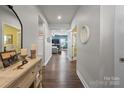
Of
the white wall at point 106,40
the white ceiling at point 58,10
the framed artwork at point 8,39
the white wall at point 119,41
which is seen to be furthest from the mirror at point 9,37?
the white ceiling at point 58,10

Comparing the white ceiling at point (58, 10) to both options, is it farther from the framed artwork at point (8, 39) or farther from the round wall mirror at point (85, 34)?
the framed artwork at point (8, 39)

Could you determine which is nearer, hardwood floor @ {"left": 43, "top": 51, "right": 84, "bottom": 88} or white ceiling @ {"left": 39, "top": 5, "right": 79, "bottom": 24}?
hardwood floor @ {"left": 43, "top": 51, "right": 84, "bottom": 88}

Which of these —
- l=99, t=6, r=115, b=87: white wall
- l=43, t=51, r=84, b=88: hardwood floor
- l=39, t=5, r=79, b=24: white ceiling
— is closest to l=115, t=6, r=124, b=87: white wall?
l=99, t=6, r=115, b=87: white wall

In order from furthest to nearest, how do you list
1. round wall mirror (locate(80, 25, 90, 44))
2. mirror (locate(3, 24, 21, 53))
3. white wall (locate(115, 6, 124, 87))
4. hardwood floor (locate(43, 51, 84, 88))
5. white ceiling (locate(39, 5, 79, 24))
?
white ceiling (locate(39, 5, 79, 24)) → hardwood floor (locate(43, 51, 84, 88)) → round wall mirror (locate(80, 25, 90, 44)) → white wall (locate(115, 6, 124, 87)) → mirror (locate(3, 24, 21, 53))

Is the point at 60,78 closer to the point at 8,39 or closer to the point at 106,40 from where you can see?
the point at 106,40

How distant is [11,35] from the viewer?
2.18 metres

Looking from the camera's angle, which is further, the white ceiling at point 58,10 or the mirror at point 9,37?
the white ceiling at point 58,10

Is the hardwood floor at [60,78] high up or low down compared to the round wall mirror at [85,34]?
down

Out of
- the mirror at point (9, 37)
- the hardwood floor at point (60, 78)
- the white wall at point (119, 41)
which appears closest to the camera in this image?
the mirror at point (9, 37)

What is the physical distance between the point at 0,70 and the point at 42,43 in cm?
456

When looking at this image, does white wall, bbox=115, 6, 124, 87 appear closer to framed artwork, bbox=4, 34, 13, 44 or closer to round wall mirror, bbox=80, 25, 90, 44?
round wall mirror, bbox=80, 25, 90, 44
